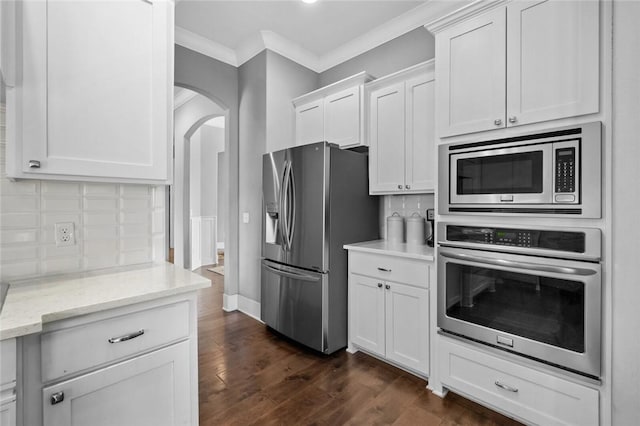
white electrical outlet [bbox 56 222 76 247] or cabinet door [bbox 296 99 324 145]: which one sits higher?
cabinet door [bbox 296 99 324 145]

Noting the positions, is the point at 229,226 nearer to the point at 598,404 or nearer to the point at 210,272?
the point at 210,272

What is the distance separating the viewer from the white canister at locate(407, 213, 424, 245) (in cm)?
258

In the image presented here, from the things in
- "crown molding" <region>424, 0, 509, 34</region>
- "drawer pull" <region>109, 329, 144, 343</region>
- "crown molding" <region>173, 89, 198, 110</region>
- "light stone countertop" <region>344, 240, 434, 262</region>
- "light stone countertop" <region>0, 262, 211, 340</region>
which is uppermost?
"crown molding" <region>173, 89, 198, 110</region>

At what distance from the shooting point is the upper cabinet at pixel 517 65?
1486mm

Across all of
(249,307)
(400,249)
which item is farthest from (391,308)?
(249,307)

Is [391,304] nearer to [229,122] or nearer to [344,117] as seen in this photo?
[344,117]

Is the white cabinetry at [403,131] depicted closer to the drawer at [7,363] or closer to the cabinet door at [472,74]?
the cabinet door at [472,74]

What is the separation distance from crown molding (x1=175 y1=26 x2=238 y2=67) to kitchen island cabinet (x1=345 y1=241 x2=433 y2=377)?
8.64 feet

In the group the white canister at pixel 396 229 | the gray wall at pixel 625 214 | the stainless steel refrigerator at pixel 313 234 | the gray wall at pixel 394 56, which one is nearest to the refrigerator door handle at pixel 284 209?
the stainless steel refrigerator at pixel 313 234

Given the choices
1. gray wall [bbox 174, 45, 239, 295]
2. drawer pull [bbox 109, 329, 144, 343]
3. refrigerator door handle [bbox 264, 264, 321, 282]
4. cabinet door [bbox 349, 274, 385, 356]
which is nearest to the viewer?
drawer pull [bbox 109, 329, 144, 343]

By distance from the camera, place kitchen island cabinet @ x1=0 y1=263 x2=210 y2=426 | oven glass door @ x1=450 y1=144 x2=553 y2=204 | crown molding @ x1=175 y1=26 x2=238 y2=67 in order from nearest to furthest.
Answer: kitchen island cabinet @ x1=0 y1=263 x2=210 y2=426
oven glass door @ x1=450 y1=144 x2=553 y2=204
crown molding @ x1=175 y1=26 x2=238 y2=67

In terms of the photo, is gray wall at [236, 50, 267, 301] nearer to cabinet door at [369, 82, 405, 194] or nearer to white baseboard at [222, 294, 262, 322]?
white baseboard at [222, 294, 262, 322]

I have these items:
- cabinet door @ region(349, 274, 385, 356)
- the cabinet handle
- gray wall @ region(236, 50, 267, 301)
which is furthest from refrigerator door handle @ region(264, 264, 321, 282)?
the cabinet handle

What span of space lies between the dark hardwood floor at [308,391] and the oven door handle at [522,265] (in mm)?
918
